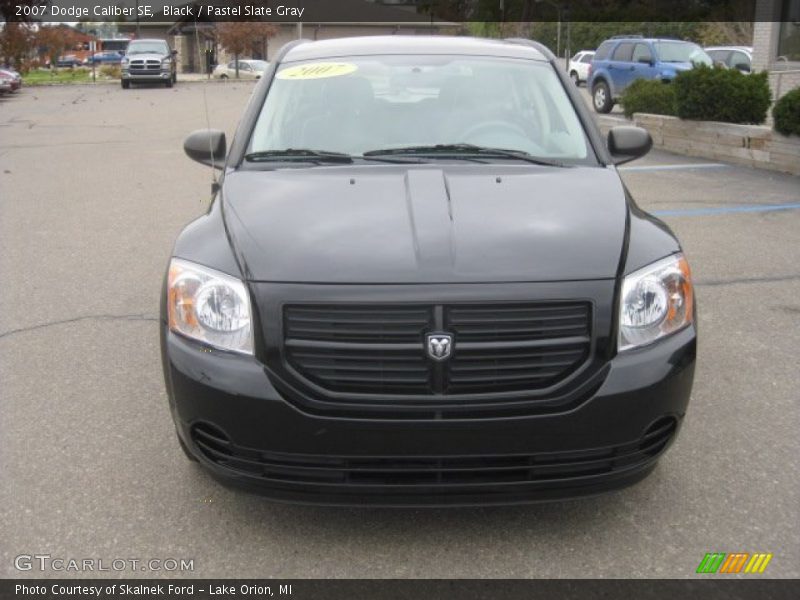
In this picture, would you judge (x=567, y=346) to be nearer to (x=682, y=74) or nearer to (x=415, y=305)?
(x=415, y=305)

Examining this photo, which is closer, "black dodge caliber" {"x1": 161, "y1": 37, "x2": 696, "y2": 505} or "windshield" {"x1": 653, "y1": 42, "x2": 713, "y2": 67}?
"black dodge caliber" {"x1": 161, "y1": 37, "x2": 696, "y2": 505}

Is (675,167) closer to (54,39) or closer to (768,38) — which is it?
(768,38)

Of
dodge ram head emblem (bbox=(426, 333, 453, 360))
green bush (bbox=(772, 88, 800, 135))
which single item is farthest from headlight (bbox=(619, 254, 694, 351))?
green bush (bbox=(772, 88, 800, 135))

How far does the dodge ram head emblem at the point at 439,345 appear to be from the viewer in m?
2.89

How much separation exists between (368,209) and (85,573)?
1.61m

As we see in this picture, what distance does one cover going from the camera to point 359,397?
2.91 meters

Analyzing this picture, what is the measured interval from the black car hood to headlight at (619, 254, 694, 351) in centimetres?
11

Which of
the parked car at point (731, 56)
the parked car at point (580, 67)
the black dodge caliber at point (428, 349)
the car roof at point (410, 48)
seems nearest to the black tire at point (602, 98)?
the parked car at point (731, 56)

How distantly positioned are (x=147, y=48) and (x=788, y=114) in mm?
32614

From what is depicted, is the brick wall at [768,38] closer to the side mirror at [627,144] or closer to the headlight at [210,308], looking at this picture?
the side mirror at [627,144]

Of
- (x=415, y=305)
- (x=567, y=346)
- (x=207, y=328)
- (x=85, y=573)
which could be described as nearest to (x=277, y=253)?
(x=207, y=328)

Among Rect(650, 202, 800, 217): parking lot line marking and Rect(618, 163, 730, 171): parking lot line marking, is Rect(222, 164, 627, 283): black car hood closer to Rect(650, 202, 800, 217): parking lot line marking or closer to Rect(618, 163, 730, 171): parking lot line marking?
Rect(650, 202, 800, 217): parking lot line marking

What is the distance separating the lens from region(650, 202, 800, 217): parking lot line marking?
362 inches

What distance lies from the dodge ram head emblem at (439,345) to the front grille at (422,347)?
0.7 inches
